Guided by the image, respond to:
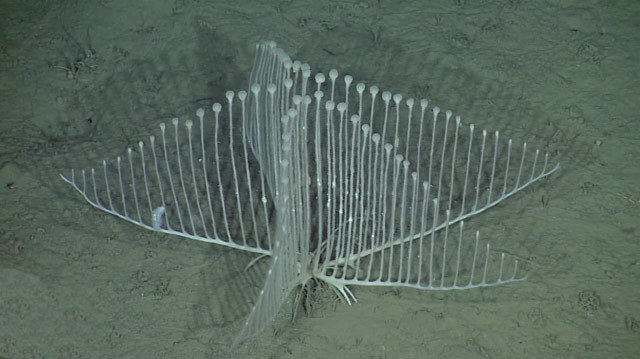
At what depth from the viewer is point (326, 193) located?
5418 millimetres

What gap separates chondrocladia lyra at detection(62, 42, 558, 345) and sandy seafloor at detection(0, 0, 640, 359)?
149 mm

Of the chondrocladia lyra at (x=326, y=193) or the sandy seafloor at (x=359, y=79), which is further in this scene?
the sandy seafloor at (x=359, y=79)

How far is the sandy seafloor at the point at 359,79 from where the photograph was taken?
4.85 metres

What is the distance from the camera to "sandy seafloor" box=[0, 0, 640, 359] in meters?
4.85

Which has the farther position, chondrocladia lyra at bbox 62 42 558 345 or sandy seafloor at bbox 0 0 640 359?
sandy seafloor at bbox 0 0 640 359

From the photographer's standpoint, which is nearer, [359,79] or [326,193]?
[326,193]

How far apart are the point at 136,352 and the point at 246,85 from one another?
7.81ft

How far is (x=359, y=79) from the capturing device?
6289mm

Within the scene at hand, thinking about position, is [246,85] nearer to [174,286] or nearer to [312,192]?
[312,192]

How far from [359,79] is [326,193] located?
4.20 ft

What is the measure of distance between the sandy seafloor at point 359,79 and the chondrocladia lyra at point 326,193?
0.15m

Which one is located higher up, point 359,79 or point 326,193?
point 359,79

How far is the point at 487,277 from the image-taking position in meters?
5.06

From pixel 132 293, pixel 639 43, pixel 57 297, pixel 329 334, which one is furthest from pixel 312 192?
pixel 639 43
